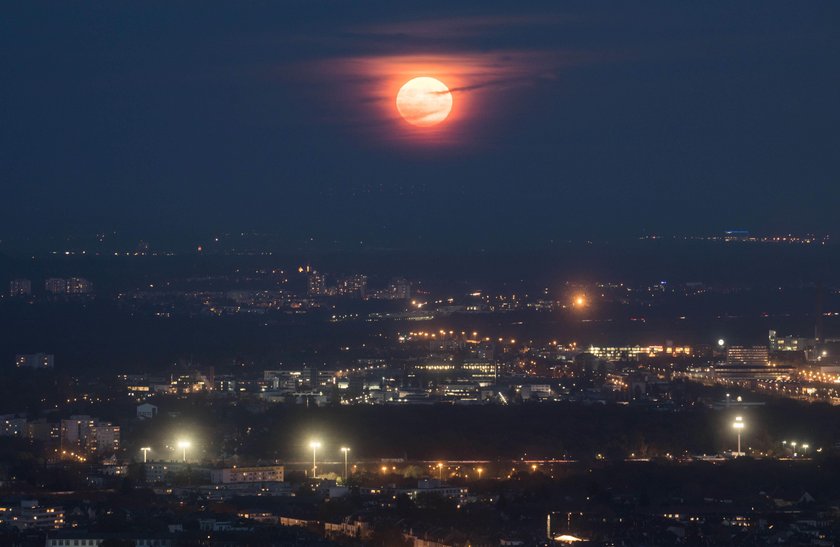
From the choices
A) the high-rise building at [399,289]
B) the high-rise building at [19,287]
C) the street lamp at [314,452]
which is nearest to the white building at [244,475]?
the street lamp at [314,452]

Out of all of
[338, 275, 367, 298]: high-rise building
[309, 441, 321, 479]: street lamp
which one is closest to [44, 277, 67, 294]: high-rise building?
[338, 275, 367, 298]: high-rise building

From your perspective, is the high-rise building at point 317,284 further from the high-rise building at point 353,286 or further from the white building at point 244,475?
the white building at point 244,475

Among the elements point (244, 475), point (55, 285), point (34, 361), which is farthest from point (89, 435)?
point (55, 285)

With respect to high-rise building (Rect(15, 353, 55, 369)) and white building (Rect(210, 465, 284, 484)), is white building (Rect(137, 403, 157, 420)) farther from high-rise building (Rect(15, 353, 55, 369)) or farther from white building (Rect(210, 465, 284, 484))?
high-rise building (Rect(15, 353, 55, 369))

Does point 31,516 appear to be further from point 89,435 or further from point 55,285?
point 55,285

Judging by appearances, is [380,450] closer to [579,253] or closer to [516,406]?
[516,406]
